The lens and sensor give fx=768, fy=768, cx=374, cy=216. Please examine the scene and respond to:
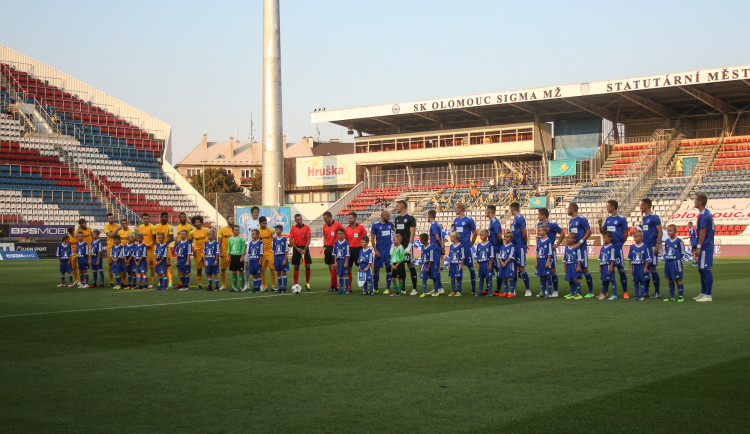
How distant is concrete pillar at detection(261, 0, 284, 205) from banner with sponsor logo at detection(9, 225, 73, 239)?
444 inches

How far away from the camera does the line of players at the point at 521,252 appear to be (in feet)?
45.2

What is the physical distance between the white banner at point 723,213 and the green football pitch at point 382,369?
94.9 ft

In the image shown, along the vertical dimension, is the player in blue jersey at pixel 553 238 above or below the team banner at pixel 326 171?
below

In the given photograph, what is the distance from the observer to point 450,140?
5650 cm

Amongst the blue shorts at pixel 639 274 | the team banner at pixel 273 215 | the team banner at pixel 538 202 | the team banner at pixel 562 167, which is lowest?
the blue shorts at pixel 639 274

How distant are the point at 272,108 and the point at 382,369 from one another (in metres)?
33.0

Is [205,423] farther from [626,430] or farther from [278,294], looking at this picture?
[278,294]

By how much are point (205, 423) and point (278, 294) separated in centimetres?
1143

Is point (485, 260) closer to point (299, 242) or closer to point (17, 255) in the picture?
point (299, 242)

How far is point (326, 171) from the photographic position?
63781 mm

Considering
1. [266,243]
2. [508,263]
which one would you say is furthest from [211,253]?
[508,263]

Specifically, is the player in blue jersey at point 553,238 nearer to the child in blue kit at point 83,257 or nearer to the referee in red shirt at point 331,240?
the referee in red shirt at point 331,240

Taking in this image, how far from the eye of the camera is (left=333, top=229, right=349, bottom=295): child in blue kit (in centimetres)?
1656

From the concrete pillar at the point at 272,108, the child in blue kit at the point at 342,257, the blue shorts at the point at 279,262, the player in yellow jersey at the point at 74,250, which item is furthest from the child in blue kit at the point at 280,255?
the concrete pillar at the point at 272,108
